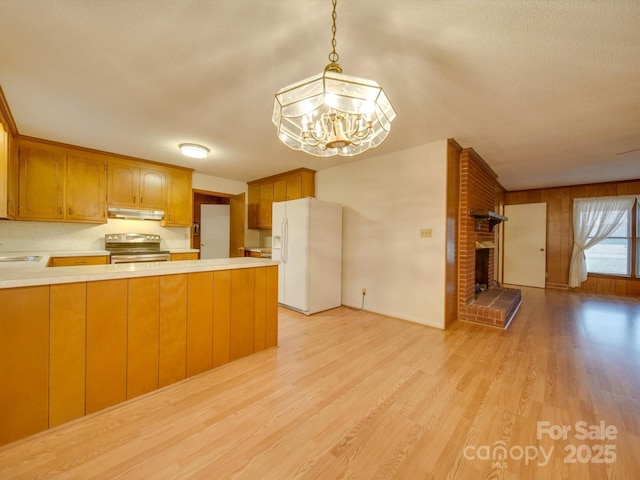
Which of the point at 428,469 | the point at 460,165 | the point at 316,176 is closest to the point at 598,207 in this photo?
the point at 460,165

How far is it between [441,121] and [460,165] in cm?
108

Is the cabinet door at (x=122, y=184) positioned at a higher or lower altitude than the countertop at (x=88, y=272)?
higher

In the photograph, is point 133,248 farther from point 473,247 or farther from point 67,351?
point 473,247

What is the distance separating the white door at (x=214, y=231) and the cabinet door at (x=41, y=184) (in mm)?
2560

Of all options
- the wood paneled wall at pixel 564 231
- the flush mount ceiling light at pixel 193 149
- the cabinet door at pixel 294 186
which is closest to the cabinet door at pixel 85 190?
the flush mount ceiling light at pixel 193 149

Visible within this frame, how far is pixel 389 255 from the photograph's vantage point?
365cm

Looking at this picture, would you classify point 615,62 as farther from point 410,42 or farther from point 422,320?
point 422,320

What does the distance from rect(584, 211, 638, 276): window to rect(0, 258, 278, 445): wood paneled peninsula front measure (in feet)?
23.5

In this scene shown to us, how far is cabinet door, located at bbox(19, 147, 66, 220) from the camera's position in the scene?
10.5ft

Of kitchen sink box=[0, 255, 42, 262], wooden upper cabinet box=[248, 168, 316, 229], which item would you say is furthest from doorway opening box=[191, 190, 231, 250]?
kitchen sink box=[0, 255, 42, 262]

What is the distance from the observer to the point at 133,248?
410cm

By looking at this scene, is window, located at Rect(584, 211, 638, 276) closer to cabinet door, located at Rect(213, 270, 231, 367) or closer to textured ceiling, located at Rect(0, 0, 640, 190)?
textured ceiling, located at Rect(0, 0, 640, 190)

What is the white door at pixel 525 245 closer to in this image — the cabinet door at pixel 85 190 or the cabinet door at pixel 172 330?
the cabinet door at pixel 172 330

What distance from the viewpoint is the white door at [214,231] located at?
582 cm
